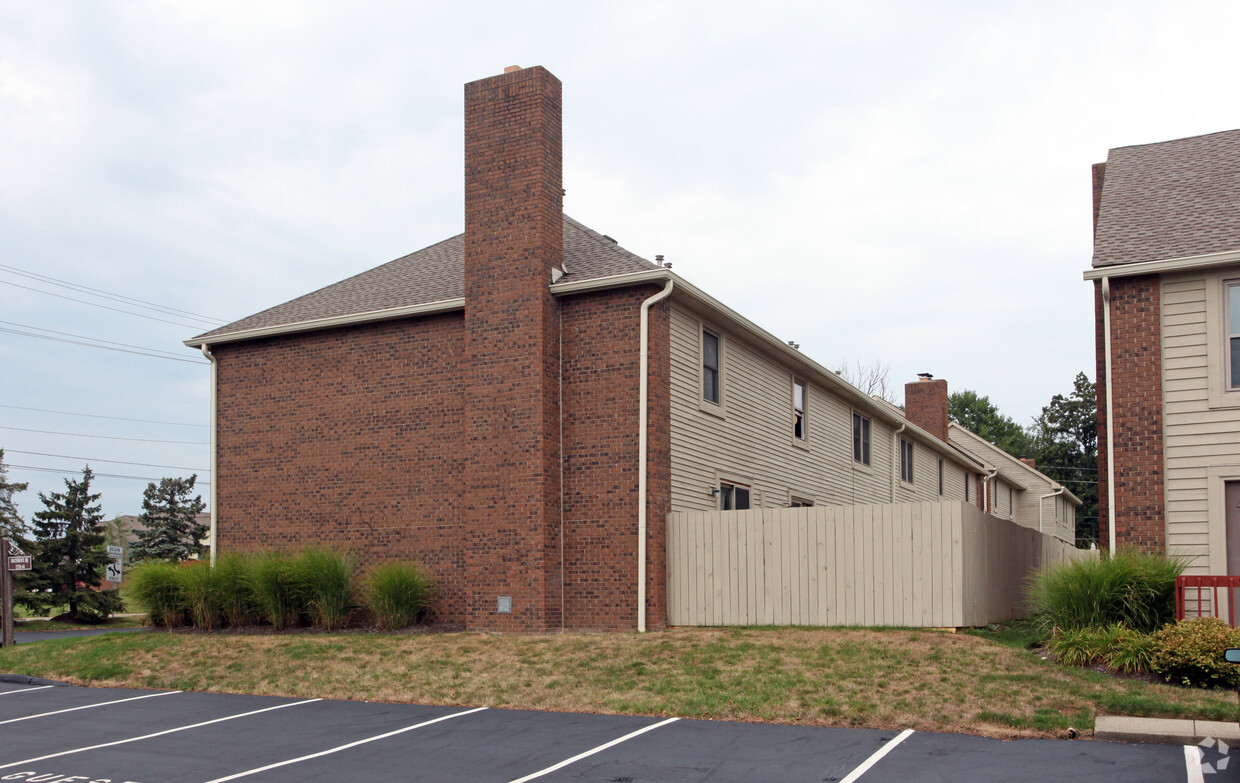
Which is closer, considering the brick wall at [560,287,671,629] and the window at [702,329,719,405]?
the brick wall at [560,287,671,629]

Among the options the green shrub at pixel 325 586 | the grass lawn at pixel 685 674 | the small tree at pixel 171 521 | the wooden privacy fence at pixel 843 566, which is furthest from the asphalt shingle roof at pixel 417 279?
the small tree at pixel 171 521

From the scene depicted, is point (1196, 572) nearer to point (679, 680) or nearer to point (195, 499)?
point (679, 680)

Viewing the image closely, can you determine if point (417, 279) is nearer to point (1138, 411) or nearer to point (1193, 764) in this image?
point (1138, 411)

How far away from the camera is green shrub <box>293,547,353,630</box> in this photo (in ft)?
59.2

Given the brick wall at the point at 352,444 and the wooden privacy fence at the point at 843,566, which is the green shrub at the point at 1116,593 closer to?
the wooden privacy fence at the point at 843,566

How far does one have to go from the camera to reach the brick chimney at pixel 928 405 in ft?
122

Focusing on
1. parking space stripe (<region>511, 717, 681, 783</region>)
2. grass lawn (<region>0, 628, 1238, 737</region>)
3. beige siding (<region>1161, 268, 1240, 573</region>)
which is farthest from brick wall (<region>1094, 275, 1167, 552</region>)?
parking space stripe (<region>511, 717, 681, 783</region>)

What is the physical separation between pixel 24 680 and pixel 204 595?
3.63 metres

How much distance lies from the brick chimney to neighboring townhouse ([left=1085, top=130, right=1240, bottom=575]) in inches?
832

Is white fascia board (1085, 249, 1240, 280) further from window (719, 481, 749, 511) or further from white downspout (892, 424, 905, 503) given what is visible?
white downspout (892, 424, 905, 503)

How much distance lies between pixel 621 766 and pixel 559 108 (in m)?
12.5

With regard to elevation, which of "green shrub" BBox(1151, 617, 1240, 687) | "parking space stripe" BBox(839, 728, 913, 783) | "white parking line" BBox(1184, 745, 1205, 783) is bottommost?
"parking space stripe" BBox(839, 728, 913, 783)

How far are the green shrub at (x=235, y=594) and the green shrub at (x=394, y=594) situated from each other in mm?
2476

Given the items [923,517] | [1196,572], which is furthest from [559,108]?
[1196,572]
